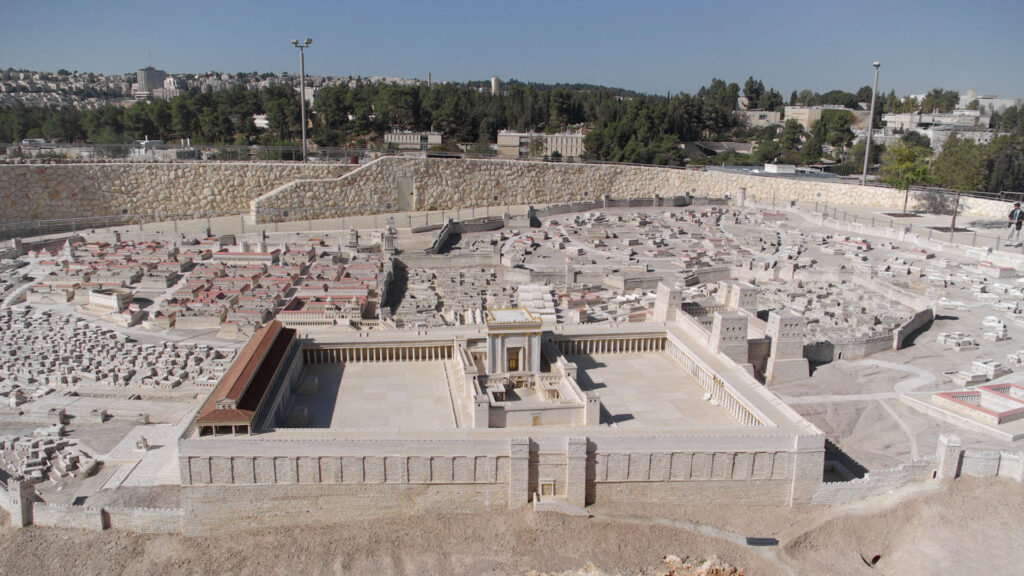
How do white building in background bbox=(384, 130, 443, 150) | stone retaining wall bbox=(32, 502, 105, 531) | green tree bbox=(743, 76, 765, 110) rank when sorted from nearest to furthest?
stone retaining wall bbox=(32, 502, 105, 531), white building in background bbox=(384, 130, 443, 150), green tree bbox=(743, 76, 765, 110)

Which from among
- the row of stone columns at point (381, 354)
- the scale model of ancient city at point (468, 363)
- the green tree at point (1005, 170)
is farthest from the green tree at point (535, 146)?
the row of stone columns at point (381, 354)

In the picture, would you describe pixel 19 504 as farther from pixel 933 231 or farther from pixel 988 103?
pixel 988 103

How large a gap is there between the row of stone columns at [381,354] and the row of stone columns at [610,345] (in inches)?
195

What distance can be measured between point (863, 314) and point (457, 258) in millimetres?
25021

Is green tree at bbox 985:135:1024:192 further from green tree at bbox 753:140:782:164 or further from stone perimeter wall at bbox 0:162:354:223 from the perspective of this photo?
stone perimeter wall at bbox 0:162:354:223

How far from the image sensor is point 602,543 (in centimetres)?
2198

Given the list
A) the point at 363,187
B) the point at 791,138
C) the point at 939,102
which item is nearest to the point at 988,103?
the point at 939,102

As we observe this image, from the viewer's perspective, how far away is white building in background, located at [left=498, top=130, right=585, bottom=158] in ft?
274

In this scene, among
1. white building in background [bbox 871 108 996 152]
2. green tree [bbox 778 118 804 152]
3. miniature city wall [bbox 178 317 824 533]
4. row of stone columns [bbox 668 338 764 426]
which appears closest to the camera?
miniature city wall [bbox 178 317 824 533]

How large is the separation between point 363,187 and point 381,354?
A: 36.1 m

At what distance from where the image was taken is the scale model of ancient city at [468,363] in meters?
23.0

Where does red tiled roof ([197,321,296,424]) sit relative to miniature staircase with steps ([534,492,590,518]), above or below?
above

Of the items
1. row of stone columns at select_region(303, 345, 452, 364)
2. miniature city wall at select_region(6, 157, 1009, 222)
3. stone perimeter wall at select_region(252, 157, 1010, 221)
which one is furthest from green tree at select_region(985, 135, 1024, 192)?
row of stone columns at select_region(303, 345, 452, 364)

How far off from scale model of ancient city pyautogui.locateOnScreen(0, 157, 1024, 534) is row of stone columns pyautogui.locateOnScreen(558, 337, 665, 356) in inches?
3.9
